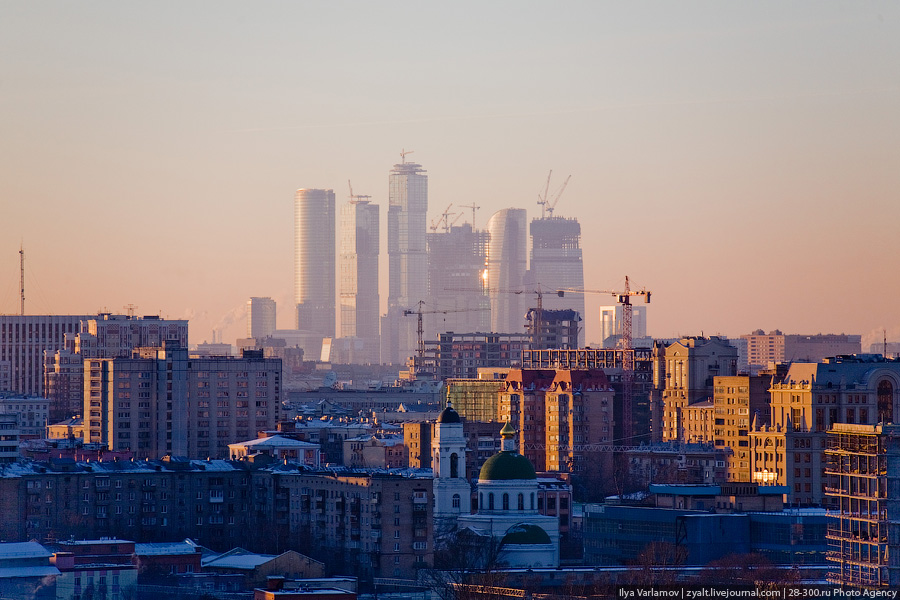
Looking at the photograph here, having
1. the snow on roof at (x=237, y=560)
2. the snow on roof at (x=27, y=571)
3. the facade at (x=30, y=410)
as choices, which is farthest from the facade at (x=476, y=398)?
the snow on roof at (x=27, y=571)

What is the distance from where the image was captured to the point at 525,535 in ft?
289

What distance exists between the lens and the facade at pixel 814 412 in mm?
110375

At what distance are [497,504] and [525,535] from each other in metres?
4.50

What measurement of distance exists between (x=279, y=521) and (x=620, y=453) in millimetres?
40906

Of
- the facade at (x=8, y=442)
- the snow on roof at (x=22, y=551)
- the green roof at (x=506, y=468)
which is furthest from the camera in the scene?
the facade at (x=8, y=442)

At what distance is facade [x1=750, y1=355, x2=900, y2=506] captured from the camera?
110375 mm

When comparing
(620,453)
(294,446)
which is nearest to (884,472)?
(294,446)

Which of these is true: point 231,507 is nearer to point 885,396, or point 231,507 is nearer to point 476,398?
point 885,396

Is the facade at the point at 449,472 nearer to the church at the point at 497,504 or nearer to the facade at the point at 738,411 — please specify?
the church at the point at 497,504

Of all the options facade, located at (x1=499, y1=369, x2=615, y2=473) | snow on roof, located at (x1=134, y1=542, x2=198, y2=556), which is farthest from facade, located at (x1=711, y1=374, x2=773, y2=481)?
snow on roof, located at (x1=134, y1=542, x2=198, y2=556)

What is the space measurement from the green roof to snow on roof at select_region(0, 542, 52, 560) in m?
18.9

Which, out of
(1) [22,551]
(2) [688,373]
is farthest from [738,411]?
(1) [22,551]

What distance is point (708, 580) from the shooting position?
76.4 m

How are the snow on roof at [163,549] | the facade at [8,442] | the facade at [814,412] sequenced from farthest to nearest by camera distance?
the facade at [814,412]
the facade at [8,442]
the snow on roof at [163,549]
